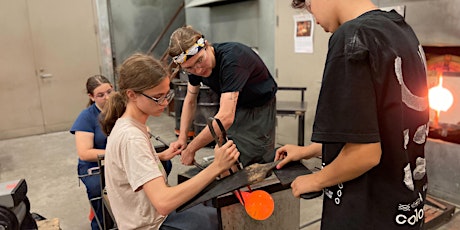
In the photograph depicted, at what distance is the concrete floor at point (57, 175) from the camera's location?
8.81 feet

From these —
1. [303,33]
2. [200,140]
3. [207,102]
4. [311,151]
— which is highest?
[303,33]

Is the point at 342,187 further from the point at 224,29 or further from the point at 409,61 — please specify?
the point at 224,29

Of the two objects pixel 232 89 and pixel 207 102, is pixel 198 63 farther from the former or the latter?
pixel 207 102

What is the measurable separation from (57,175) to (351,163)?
343 cm

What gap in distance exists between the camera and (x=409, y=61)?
84 centimetres

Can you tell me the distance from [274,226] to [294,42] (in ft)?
8.46

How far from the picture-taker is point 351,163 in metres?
0.84

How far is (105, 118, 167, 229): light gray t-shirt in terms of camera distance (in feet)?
3.95

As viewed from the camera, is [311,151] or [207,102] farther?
[207,102]

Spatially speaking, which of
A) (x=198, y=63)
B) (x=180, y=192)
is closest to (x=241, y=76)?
(x=198, y=63)

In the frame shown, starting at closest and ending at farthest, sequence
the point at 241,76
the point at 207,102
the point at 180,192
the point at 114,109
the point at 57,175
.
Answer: the point at 180,192
the point at 114,109
the point at 241,76
the point at 57,175
the point at 207,102

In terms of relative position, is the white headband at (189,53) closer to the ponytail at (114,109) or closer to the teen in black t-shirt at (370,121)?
the ponytail at (114,109)

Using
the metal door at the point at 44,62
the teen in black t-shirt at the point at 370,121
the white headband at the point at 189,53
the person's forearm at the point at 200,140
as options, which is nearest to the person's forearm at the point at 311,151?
Result: the teen in black t-shirt at the point at 370,121

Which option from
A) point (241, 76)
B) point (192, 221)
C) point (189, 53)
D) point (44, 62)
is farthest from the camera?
point (44, 62)
